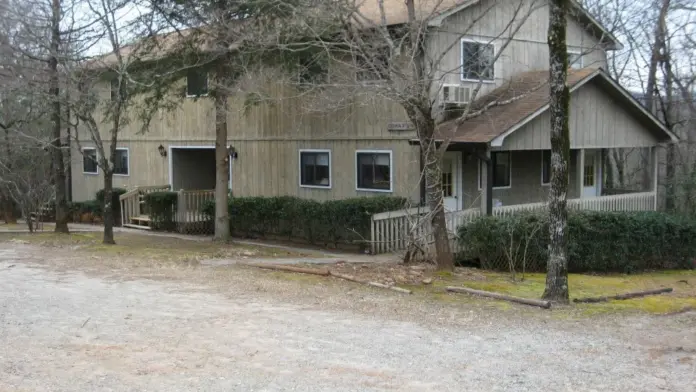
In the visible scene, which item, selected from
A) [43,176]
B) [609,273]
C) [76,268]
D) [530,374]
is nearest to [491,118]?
[609,273]

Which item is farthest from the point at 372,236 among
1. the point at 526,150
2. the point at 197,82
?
the point at 197,82

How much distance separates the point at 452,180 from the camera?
744 inches

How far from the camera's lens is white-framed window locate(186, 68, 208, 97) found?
17775 mm

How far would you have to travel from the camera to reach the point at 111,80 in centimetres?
2027

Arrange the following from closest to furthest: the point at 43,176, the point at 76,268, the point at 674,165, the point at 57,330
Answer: the point at 57,330, the point at 76,268, the point at 674,165, the point at 43,176

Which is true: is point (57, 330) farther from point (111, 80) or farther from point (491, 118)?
point (111, 80)

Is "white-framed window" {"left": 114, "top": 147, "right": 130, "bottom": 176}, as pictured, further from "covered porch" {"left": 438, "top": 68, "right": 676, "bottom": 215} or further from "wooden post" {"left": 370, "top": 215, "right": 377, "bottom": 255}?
"covered porch" {"left": 438, "top": 68, "right": 676, "bottom": 215}

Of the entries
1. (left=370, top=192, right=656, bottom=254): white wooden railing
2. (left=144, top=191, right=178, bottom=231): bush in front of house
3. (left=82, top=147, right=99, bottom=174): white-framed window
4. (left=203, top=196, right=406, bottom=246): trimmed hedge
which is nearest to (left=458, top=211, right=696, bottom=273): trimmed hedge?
(left=370, top=192, right=656, bottom=254): white wooden railing

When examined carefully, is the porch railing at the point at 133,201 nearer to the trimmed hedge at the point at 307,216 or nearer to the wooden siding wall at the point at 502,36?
the trimmed hedge at the point at 307,216

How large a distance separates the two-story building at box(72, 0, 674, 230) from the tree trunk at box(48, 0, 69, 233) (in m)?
3.23

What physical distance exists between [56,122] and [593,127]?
48.4ft

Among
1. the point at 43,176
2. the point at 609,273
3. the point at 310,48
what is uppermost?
the point at 310,48

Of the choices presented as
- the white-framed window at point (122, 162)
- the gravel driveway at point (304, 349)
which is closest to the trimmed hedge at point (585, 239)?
the gravel driveway at point (304, 349)

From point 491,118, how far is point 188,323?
1059 centimetres
